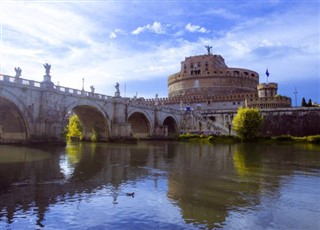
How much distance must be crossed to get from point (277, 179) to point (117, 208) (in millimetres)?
10199

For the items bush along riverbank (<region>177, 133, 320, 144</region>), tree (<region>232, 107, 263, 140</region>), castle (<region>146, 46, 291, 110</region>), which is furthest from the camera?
castle (<region>146, 46, 291, 110</region>)

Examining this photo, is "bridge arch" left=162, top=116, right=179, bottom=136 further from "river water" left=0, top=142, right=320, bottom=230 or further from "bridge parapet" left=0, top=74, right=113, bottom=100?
"river water" left=0, top=142, right=320, bottom=230

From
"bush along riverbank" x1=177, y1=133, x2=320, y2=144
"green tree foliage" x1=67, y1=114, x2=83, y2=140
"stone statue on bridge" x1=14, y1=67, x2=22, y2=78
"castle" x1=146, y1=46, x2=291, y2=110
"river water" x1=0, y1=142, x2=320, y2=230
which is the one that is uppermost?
"castle" x1=146, y1=46, x2=291, y2=110

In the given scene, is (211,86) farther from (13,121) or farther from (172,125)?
(13,121)

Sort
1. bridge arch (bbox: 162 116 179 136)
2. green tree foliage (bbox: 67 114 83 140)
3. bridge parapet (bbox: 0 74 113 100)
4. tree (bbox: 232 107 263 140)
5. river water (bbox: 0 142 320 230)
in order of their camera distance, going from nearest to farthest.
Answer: river water (bbox: 0 142 320 230)
bridge parapet (bbox: 0 74 113 100)
tree (bbox: 232 107 263 140)
green tree foliage (bbox: 67 114 83 140)
bridge arch (bbox: 162 116 179 136)

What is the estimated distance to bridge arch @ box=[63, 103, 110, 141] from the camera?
50.0m

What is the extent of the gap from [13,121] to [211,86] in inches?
2687

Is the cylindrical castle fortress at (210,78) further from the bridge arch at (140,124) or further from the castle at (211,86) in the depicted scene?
the bridge arch at (140,124)

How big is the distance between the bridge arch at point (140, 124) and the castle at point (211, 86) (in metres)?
18.6

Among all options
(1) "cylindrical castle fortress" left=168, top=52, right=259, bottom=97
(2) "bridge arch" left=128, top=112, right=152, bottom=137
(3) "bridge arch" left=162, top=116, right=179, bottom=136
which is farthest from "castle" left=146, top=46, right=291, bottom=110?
(2) "bridge arch" left=128, top=112, right=152, bottom=137

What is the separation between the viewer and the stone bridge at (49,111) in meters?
35.1

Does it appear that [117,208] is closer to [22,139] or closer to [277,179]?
[277,179]

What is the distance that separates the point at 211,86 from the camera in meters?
96.3

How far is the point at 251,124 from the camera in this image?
55719mm
